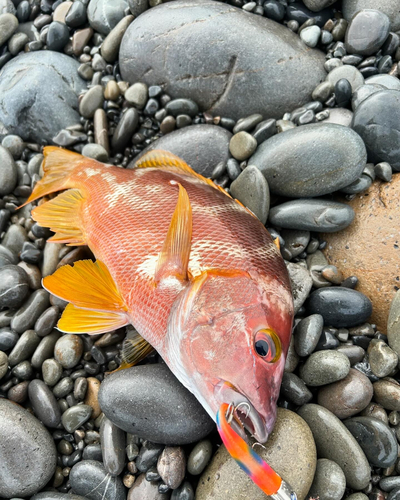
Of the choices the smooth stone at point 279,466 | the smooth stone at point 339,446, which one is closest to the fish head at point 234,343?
the smooth stone at point 279,466

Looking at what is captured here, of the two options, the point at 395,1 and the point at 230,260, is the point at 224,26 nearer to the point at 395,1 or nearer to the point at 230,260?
the point at 395,1

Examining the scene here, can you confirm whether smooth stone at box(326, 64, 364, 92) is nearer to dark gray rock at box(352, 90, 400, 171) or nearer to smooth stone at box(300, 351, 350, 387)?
dark gray rock at box(352, 90, 400, 171)

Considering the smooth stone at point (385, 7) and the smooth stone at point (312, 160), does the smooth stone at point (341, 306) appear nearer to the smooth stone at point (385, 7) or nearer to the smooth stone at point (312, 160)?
the smooth stone at point (312, 160)

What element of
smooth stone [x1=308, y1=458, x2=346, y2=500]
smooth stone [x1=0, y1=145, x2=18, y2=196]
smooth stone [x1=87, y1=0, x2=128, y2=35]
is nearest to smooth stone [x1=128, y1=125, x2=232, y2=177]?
smooth stone [x1=0, y1=145, x2=18, y2=196]

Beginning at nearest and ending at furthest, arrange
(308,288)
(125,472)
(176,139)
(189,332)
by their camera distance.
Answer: (189,332)
(125,472)
(308,288)
(176,139)

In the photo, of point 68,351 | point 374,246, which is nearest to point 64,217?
point 68,351

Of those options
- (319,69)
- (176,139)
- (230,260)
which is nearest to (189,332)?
(230,260)
